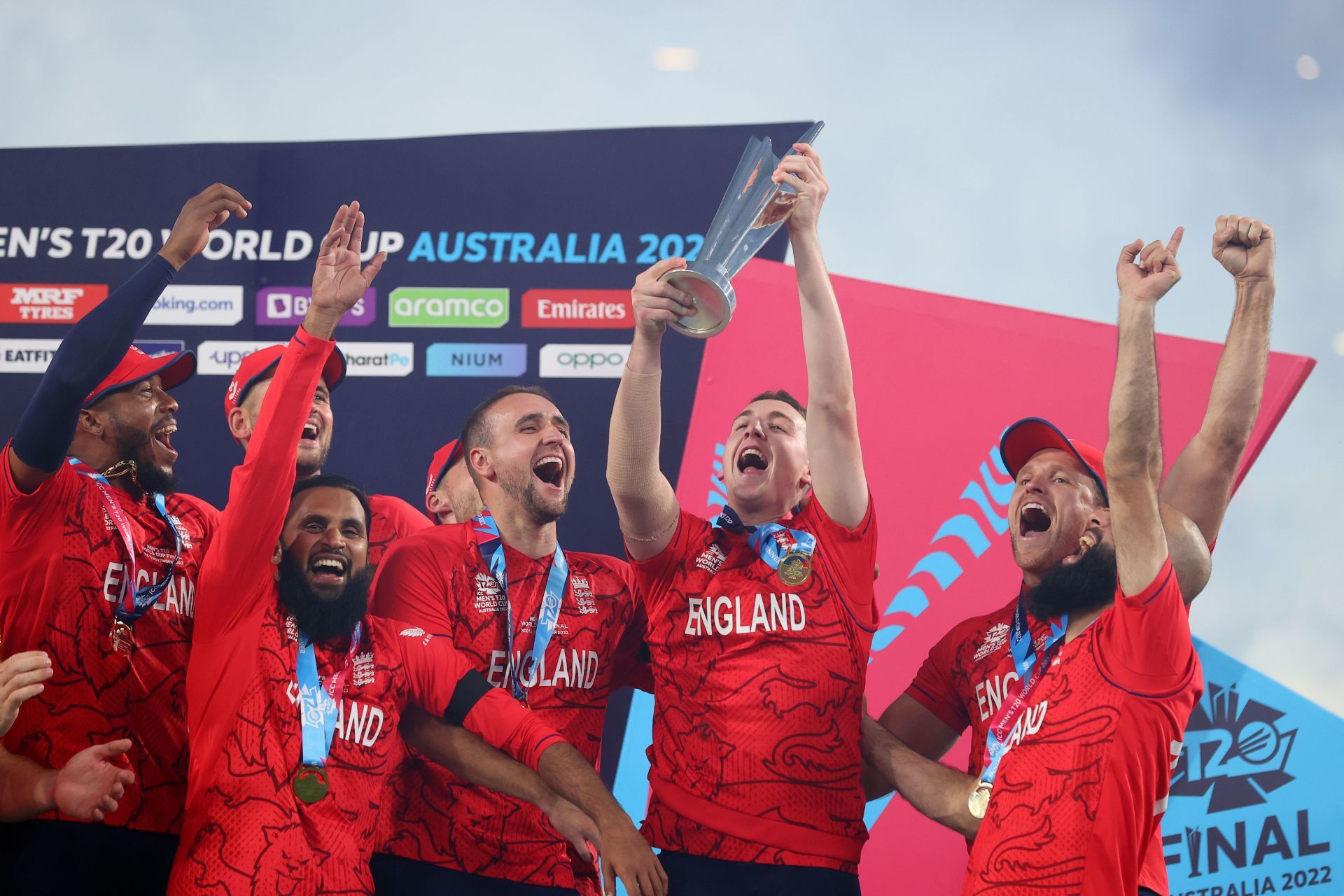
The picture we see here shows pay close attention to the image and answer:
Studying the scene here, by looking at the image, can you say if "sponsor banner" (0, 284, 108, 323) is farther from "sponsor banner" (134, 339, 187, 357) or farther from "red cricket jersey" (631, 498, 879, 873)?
"red cricket jersey" (631, 498, 879, 873)

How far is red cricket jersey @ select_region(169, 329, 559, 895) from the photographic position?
7.85ft

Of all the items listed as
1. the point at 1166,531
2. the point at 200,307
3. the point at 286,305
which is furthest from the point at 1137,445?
the point at 200,307

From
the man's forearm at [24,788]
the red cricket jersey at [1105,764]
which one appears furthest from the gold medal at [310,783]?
the red cricket jersey at [1105,764]

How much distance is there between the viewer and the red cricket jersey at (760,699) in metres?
2.48

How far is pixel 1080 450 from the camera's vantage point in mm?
2734

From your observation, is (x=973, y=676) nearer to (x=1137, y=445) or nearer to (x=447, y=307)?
(x=1137, y=445)

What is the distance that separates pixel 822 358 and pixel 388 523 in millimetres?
1595

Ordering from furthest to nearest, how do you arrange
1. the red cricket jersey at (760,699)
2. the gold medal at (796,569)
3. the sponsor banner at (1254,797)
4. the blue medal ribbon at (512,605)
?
the sponsor banner at (1254,797), the blue medal ribbon at (512,605), the gold medal at (796,569), the red cricket jersey at (760,699)

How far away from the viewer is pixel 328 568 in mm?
2691

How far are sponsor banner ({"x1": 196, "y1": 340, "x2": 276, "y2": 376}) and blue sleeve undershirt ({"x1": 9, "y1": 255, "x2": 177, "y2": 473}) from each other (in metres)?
1.86

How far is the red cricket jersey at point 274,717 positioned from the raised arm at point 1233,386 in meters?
1.43

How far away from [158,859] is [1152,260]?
2.35 metres

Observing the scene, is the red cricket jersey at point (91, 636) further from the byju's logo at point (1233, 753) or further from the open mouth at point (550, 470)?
the byju's logo at point (1233, 753)

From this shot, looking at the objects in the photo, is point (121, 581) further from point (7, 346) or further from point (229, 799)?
point (7, 346)
